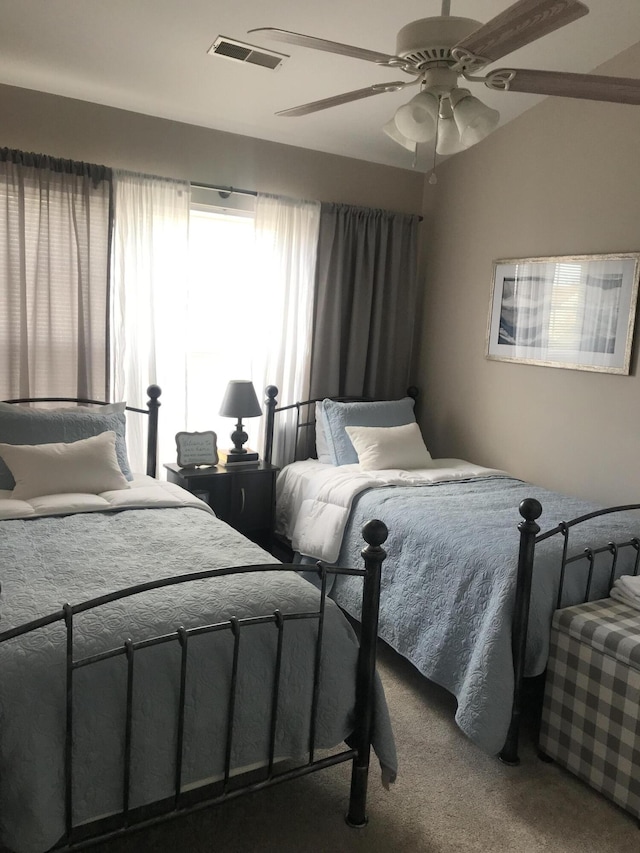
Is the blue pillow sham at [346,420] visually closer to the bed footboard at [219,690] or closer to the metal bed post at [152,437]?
the metal bed post at [152,437]

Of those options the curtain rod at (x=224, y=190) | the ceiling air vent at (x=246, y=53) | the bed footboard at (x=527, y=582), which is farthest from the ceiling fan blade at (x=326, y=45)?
the curtain rod at (x=224, y=190)

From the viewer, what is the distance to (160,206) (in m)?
3.74

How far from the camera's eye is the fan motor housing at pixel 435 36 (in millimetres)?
1896

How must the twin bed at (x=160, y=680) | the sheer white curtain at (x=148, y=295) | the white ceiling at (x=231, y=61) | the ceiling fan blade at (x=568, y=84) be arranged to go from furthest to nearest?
the sheer white curtain at (x=148, y=295) → the white ceiling at (x=231, y=61) → the ceiling fan blade at (x=568, y=84) → the twin bed at (x=160, y=680)

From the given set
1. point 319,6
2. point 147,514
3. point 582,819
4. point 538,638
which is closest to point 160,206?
point 319,6

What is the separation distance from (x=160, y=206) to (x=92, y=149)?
0.43m

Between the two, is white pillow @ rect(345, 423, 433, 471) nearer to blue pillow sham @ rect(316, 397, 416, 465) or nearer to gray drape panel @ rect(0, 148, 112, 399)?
blue pillow sham @ rect(316, 397, 416, 465)

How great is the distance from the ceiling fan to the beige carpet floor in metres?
2.11

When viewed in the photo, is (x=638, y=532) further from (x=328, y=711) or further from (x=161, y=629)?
(x=161, y=629)

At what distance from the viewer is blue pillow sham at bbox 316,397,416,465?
4039mm

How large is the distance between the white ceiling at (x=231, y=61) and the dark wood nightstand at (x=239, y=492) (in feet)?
6.36

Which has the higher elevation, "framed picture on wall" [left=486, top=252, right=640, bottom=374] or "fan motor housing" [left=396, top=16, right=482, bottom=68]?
"fan motor housing" [left=396, top=16, right=482, bottom=68]

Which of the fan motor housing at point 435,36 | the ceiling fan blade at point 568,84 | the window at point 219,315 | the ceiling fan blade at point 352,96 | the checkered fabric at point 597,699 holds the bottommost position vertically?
the checkered fabric at point 597,699

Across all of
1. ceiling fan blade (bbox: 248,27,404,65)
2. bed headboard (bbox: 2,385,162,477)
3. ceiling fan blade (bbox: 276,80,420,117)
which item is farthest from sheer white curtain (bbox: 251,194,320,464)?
ceiling fan blade (bbox: 248,27,404,65)
